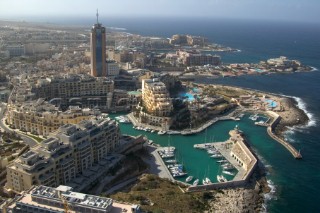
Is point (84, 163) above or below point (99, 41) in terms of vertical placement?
below

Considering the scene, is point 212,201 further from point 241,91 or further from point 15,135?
point 241,91

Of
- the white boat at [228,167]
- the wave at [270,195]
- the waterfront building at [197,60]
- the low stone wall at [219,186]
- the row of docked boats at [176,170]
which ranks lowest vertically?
the wave at [270,195]

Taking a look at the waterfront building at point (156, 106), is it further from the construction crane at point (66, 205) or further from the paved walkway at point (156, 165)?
the construction crane at point (66, 205)

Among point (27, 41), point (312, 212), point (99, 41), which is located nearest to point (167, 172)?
point (312, 212)

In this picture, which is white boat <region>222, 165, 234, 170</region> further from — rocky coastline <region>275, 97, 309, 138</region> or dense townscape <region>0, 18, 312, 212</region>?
rocky coastline <region>275, 97, 309, 138</region>

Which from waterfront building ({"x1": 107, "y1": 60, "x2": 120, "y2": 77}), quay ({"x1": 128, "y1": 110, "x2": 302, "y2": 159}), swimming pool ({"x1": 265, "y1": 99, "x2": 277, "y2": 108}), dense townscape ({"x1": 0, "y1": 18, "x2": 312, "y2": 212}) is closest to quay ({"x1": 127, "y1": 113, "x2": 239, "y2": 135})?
quay ({"x1": 128, "y1": 110, "x2": 302, "y2": 159})

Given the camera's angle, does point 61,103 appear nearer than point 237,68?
Yes

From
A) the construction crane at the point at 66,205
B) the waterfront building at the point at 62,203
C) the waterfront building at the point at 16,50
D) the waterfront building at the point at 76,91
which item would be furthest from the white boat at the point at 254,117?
the waterfront building at the point at 16,50
